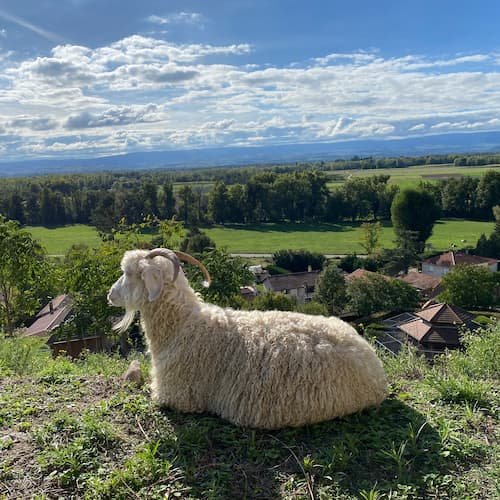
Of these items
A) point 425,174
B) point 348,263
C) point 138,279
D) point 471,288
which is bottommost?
point 348,263

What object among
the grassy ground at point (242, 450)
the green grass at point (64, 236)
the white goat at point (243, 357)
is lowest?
the green grass at point (64, 236)

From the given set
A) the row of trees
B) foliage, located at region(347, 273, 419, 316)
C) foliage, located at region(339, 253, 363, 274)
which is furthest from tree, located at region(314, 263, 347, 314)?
the row of trees

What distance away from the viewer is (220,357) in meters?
5.39

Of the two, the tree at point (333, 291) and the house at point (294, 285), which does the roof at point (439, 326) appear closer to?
the tree at point (333, 291)

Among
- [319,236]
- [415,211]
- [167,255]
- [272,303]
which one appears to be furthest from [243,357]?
[319,236]

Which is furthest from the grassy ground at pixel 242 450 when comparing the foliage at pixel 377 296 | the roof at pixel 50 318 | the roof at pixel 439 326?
the foliage at pixel 377 296

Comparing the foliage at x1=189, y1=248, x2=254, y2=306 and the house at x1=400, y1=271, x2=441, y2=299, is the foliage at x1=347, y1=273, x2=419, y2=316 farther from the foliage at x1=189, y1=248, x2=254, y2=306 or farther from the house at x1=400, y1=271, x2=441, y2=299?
the foliage at x1=189, y1=248, x2=254, y2=306

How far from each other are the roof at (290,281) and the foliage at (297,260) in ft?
24.2

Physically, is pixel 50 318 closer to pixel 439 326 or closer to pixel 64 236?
pixel 439 326

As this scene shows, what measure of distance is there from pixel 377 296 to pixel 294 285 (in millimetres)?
12454

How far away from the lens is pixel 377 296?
3641 cm

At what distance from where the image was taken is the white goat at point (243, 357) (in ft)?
15.9

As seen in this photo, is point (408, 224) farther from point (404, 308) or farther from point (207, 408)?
point (207, 408)

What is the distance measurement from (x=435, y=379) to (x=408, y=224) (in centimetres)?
6220
